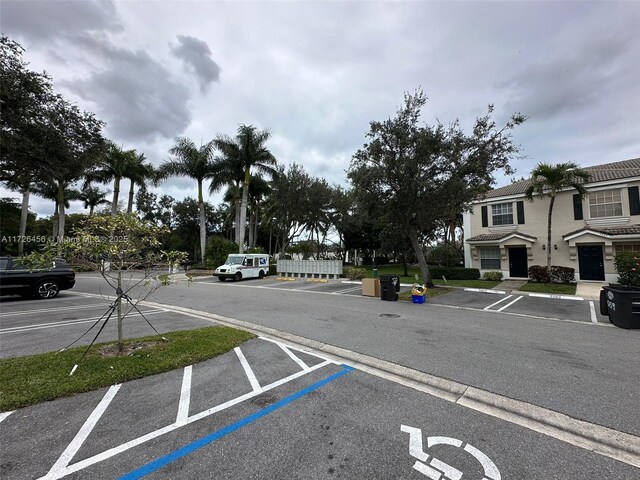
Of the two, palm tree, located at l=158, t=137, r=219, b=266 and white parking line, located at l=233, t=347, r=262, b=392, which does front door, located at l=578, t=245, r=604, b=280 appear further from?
palm tree, located at l=158, t=137, r=219, b=266

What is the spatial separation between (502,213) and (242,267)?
19.6 meters

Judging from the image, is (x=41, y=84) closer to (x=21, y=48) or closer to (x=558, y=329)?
(x=21, y=48)

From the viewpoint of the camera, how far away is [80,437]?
2.87 m

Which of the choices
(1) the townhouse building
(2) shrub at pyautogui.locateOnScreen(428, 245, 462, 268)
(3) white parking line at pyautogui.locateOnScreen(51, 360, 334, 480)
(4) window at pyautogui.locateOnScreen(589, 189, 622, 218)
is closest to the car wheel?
(3) white parking line at pyautogui.locateOnScreen(51, 360, 334, 480)

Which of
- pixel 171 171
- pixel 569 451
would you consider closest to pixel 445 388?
pixel 569 451

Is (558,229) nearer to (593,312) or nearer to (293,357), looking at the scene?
(593,312)

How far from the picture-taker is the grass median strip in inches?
145

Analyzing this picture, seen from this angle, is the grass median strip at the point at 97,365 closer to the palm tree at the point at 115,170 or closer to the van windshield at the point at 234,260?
the van windshield at the point at 234,260

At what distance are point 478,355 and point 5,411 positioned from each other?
6850mm

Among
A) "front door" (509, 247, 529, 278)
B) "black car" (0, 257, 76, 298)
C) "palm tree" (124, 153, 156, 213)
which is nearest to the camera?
"black car" (0, 257, 76, 298)

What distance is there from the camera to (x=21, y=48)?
12133 mm

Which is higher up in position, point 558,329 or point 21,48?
point 21,48

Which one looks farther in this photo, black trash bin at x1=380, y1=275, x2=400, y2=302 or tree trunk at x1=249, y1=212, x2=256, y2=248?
Answer: tree trunk at x1=249, y1=212, x2=256, y2=248

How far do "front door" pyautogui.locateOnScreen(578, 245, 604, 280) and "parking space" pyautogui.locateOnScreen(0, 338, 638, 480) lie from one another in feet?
63.2
